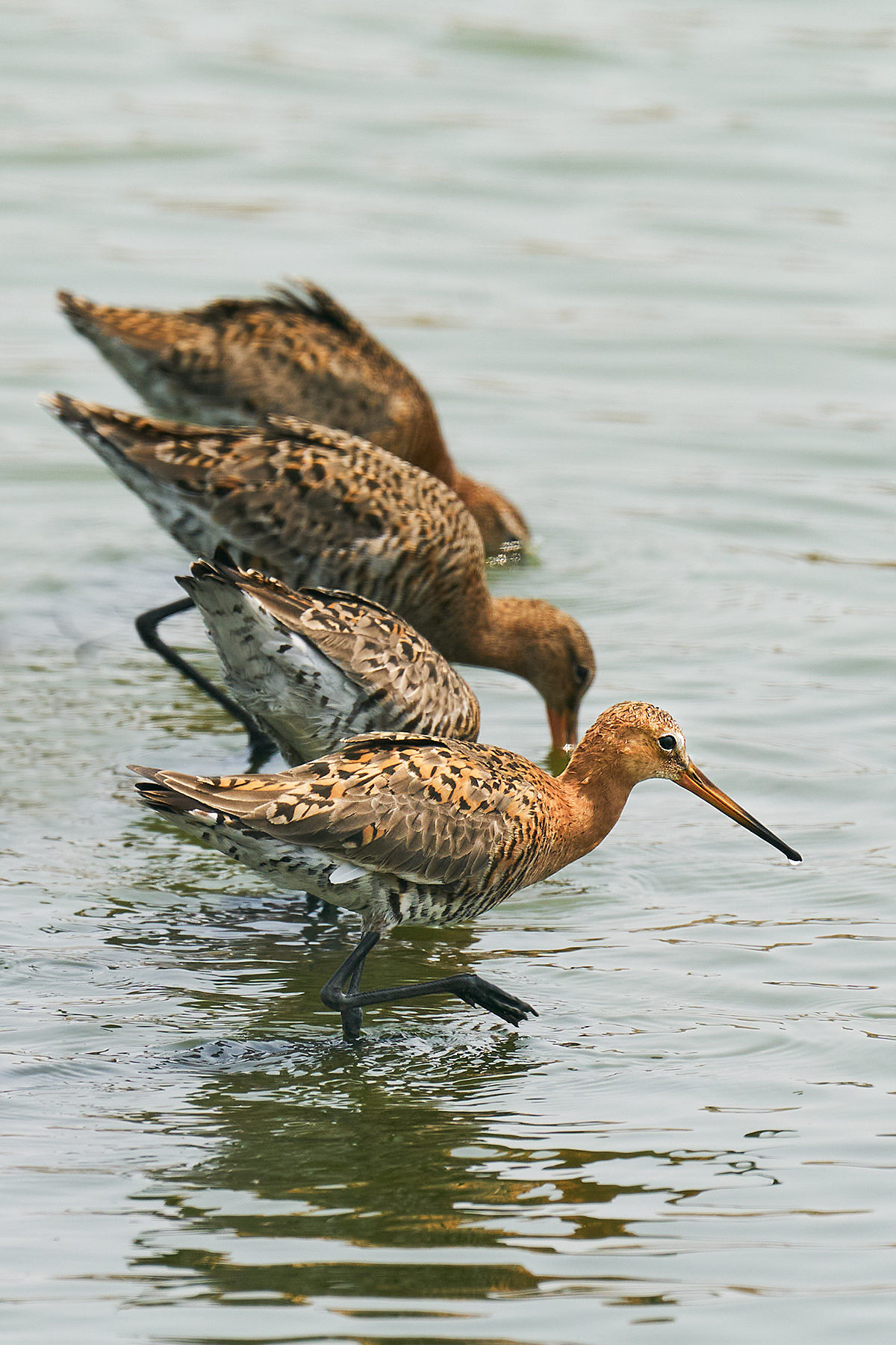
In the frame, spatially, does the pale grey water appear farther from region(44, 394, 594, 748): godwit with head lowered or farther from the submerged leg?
region(44, 394, 594, 748): godwit with head lowered

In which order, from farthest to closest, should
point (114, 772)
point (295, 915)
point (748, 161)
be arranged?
point (748, 161) → point (114, 772) → point (295, 915)

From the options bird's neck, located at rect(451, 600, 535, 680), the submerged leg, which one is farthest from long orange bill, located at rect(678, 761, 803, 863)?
bird's neck, located at rect(451, 600, 535, 680)

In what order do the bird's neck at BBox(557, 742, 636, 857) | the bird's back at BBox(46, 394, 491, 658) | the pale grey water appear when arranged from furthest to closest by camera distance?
the bird's back at BBox(46, 394, 491, 658)
the bird's neck at BBox(557, 742, 636, 857)
the pale grey water

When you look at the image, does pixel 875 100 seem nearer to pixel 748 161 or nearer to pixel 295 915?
pixel 748 161

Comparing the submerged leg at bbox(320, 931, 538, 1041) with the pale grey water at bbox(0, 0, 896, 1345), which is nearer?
the pale grey water at bbox(0, 0, 896, 1345)

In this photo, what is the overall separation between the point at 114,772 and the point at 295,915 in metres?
1.34

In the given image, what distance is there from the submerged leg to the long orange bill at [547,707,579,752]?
103 inches

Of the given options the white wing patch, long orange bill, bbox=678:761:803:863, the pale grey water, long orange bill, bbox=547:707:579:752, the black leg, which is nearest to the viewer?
the pale grey water

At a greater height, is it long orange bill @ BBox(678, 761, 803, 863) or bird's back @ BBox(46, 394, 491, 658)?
bird's back @ BBox(46, 394, 491, 658)

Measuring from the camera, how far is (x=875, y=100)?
58.4 feet

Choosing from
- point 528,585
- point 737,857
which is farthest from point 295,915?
point 528,585

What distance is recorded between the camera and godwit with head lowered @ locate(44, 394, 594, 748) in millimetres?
7863

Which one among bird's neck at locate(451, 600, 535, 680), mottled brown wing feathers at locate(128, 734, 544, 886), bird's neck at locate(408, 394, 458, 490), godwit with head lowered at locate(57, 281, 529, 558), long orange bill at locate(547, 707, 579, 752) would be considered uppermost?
godwit with head lowered at locate(57, 281, 529, 558)

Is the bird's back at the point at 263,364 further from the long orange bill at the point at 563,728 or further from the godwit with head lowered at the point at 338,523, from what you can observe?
the long orange bill at the point at 563,728
